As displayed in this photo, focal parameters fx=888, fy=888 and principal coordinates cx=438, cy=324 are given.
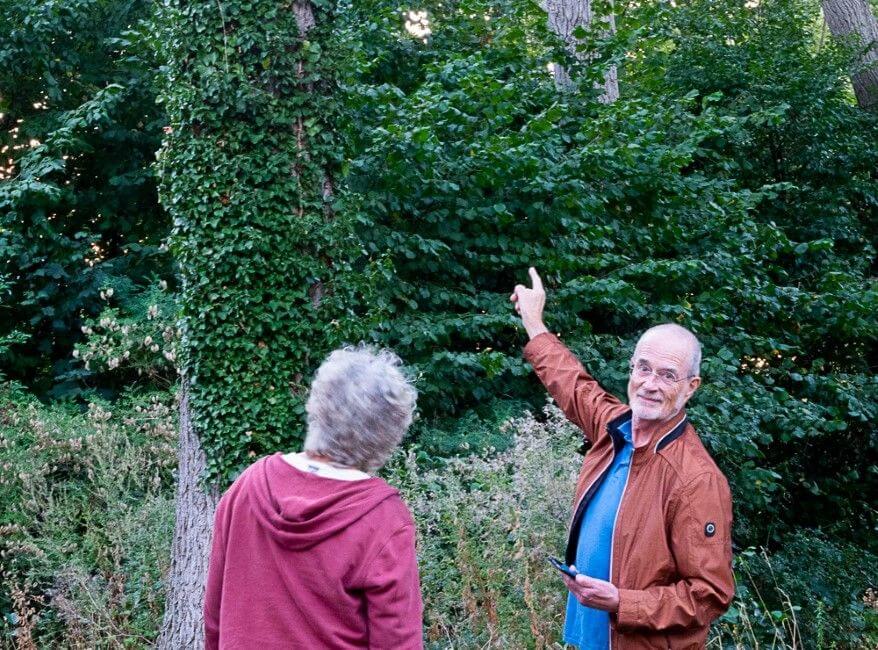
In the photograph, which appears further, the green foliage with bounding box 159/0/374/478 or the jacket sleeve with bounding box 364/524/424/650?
the green foliage with bounding box 159/0/374/478

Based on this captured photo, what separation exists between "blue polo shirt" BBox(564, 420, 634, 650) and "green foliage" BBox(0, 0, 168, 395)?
6617 mm

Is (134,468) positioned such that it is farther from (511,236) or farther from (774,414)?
(774,414)

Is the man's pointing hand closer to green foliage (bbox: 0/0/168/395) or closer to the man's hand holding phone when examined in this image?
the man's hand holding phone

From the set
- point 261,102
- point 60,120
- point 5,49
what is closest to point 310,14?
point 261,102

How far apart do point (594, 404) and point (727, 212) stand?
6.01 meters

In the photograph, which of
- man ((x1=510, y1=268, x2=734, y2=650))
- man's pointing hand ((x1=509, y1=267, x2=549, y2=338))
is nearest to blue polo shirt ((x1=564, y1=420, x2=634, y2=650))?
man ((x1=510, y1=268, x2=734, y2=650))

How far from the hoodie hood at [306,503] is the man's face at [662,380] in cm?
103

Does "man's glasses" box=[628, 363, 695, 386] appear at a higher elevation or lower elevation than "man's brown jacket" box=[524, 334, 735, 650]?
higher

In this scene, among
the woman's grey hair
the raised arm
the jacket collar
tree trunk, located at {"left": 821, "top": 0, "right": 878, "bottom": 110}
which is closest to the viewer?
the woman's grey hair

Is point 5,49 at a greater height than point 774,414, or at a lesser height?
greater

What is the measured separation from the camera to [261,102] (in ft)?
16.7

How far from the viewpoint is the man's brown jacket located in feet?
8.66

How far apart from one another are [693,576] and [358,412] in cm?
116

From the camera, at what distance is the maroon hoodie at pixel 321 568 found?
2.20 m
